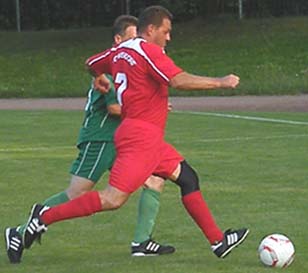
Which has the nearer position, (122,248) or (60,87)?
(122,248)

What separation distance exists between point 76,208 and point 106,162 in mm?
756

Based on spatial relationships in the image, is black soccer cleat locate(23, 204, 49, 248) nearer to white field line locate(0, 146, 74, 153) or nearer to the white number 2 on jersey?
the white number 2 on jersey

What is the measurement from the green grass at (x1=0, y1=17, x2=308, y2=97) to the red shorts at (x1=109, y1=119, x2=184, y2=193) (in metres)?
22.7

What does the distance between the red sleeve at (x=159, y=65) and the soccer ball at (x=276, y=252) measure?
1.32 metres

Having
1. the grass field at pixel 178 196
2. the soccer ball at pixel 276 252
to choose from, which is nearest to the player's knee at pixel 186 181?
the grass field at pixel 178 196

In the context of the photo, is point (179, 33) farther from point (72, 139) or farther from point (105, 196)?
point (105, 196)

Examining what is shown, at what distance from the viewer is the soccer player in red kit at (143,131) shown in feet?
26.3

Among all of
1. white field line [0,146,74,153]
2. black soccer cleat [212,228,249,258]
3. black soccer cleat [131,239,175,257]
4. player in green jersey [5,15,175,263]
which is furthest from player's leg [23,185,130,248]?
white field line [0,146,74,153]

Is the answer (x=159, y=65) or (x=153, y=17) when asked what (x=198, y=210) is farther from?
(x=153, y=17)

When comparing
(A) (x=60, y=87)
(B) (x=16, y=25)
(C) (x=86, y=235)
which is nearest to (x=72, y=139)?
(C) (x=86, y=235)

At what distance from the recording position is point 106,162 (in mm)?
8852

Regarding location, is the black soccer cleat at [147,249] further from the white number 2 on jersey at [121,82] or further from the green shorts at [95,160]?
the white number 2 on jersey at [121,82]

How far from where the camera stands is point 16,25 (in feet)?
152

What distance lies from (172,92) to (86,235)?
2106 centimetres
